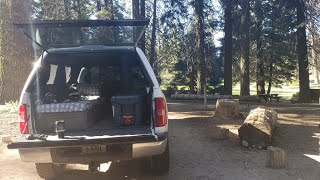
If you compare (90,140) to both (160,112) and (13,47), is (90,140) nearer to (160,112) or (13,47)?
(160,112)

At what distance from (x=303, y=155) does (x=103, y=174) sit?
3.93m

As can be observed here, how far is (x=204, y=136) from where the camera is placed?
892 centimetres

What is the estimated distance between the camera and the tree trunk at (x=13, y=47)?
13.0m

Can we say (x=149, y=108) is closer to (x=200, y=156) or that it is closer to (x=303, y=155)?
(x=200, y=156)

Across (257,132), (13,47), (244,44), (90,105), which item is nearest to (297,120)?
(257,132)

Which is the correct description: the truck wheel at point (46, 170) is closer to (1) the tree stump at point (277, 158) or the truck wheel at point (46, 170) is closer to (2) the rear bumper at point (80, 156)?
(2) the rear bumper at point (80, 156)

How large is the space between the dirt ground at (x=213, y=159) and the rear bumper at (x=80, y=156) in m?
1.05

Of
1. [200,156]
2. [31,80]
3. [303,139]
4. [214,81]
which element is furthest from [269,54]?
[31,80]

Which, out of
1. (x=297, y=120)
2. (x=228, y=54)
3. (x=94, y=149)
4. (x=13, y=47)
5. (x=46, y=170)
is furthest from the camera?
(x=228, y=54)

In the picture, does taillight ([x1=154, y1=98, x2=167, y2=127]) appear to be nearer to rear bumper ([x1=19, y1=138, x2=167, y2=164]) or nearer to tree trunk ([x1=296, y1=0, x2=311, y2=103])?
rear bumper ([x1=19, y1=138, x2=167, y2=164])

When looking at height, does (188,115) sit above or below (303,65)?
below

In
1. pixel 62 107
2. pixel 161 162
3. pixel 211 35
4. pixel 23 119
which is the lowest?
pixel 161 162

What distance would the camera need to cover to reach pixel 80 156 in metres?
4.56

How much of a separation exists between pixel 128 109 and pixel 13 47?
9566 mm
